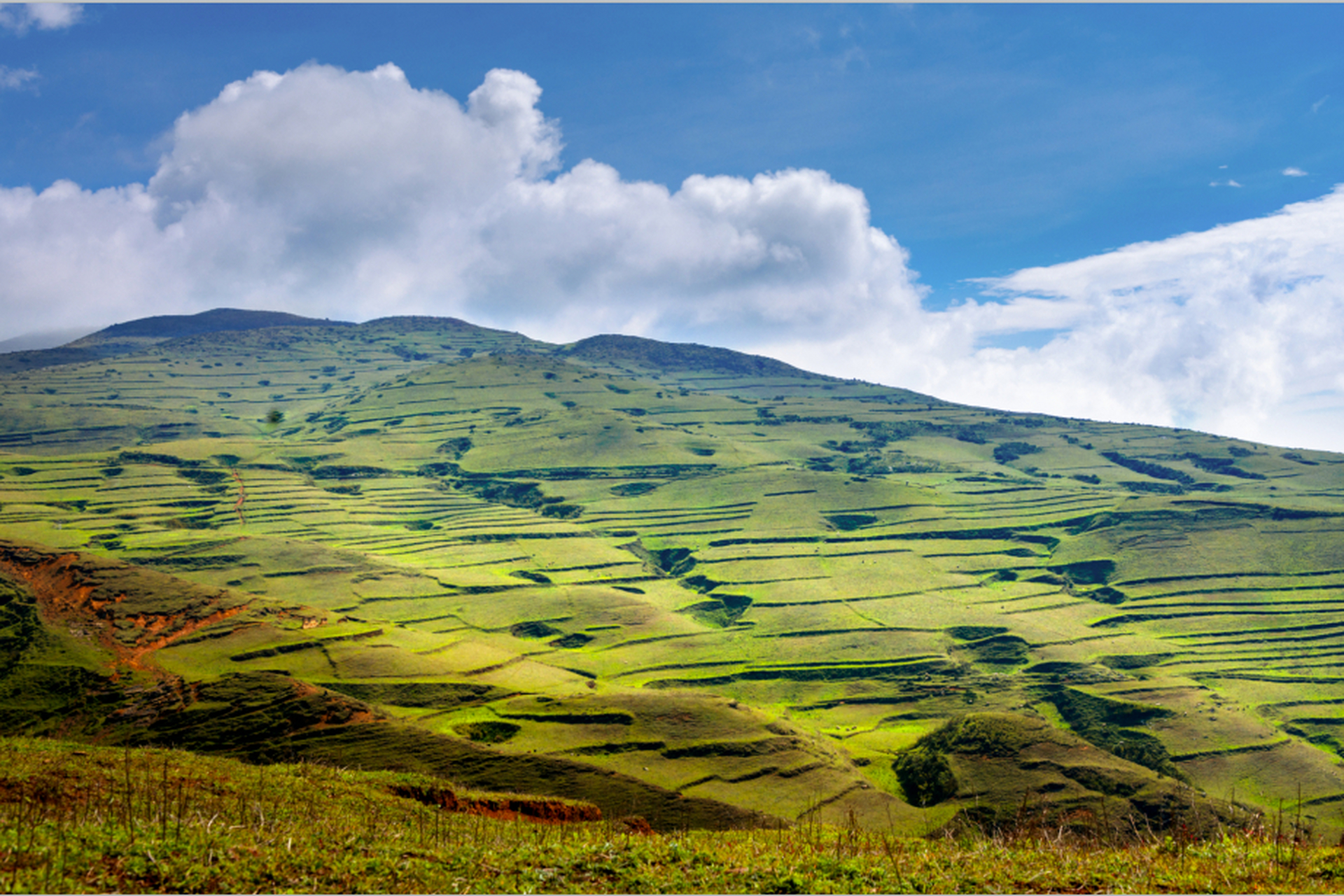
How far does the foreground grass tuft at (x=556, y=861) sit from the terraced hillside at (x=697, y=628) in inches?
261

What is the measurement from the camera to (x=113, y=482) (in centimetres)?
14850

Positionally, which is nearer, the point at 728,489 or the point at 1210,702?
the point at 1210,702

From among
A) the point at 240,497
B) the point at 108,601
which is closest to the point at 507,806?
the point at 108,601

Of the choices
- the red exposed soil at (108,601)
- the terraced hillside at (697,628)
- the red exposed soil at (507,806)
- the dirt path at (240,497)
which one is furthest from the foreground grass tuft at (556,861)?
the dirt path at (240,497)

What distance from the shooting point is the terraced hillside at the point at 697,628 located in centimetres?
5156

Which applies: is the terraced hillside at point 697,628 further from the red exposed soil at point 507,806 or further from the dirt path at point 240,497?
the red exposed soil at point 507,806

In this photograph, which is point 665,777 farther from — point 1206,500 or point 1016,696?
point 1206,500

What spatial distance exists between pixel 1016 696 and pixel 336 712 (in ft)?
230

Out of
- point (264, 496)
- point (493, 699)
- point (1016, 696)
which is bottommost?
point (1016, 696)

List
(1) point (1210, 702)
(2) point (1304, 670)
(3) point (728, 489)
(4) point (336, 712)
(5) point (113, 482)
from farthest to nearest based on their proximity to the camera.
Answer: (3) point (728, 489) < (5) point (113, 482) < (2) point (1304, 670) < (1) point (1210, 702) < (4) point (336, 712)

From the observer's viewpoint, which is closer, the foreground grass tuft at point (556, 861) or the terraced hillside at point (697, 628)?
the foreground grass tuft at point (556, 861)

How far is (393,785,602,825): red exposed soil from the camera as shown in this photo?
3081 cm

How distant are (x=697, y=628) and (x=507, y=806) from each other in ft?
228

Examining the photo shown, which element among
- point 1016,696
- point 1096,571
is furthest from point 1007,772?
point 1096,571
